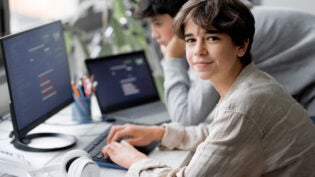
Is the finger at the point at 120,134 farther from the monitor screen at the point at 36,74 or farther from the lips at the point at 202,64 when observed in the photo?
the lips at the point at 202,64

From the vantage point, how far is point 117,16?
254cm

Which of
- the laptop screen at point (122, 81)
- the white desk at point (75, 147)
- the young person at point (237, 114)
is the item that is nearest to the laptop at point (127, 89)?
the laptop screen at point (122, 81)

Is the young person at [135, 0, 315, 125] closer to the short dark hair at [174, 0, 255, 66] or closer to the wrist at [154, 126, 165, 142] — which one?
the wrist at [154, 126, 165, 142]

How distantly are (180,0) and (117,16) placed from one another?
2.21 ft

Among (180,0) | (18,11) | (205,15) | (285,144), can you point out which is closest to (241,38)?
(205,15)

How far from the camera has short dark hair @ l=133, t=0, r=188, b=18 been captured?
194 cm

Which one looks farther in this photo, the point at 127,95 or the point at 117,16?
the point at 117,16

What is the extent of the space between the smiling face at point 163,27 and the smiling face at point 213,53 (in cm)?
62

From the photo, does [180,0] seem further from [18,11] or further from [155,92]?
[18,11]

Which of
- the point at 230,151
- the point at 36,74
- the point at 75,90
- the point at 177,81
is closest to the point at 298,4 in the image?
the point at 177,81

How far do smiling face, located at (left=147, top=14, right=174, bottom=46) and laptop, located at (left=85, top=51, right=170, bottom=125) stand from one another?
0.16 metres

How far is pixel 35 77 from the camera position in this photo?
64.4 inches

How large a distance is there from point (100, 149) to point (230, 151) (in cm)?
56

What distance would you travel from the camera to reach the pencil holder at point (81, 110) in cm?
191
